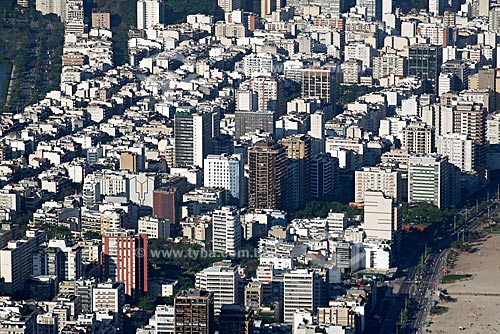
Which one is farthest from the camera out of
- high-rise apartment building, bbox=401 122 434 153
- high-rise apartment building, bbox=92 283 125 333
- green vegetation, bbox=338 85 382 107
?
green vegetation, bbox=338 85 382 107

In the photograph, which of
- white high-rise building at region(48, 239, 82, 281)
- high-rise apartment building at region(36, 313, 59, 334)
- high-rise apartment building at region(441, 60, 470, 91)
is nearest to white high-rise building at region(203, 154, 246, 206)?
white high-rise building at region(48, 239, 82, 281)

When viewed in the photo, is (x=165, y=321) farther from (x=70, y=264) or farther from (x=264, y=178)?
(x=264, y=178)

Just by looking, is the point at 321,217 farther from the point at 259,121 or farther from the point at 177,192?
the point at 259,121

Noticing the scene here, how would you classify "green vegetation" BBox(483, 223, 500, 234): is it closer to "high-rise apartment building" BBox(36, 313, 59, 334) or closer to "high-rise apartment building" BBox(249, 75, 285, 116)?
"high-rise apartment building" BBox(249, 75, 285, 116)

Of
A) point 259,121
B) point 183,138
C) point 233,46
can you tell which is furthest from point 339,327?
point 233,46

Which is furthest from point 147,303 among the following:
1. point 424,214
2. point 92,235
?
point 424,214

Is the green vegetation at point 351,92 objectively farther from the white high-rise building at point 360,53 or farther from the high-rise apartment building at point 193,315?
the high-rise apartment building at point 193,315

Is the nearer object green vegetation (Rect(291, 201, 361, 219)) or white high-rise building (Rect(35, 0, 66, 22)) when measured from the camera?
green vegetation (Rect(291, 201, 361, 219))
